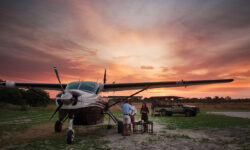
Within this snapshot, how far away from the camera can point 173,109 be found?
2064 cm

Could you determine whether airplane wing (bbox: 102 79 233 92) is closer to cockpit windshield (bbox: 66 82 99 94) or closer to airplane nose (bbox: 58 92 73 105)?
cockpit windshield (bbox: 66 82 99 94)

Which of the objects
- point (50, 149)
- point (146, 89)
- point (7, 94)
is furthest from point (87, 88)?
point (7, 94)

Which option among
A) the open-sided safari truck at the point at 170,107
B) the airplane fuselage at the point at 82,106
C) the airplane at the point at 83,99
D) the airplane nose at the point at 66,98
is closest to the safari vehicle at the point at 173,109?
the open-sided safari truck at the point at 170,107

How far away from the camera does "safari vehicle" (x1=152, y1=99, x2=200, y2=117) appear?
19.8m

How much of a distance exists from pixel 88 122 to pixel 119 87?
3.78 m

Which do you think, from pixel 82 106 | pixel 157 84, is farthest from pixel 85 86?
pixel 157 84

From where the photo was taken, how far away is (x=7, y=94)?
4525cm

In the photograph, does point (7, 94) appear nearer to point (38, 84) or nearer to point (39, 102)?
point (39, 102)

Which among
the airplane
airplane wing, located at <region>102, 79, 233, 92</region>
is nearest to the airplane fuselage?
the airplane

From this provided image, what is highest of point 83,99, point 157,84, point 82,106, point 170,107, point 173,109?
point 157,84

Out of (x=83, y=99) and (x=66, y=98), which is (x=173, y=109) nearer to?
(x=83, y=99)

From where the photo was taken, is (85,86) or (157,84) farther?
(157,84)

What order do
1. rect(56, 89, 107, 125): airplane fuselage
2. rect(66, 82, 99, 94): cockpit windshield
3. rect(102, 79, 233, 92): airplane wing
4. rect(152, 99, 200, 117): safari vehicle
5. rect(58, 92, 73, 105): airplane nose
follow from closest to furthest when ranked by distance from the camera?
rect(58, 92, 73, 105): airplane nose → rect(56, 89, 107, 125): airplane fuselage → rect(66, 82, 99, 94): cockpit windshield → rect(102, 79, 233, 92): airplane wing → rect(152, 99, 200, 117): safari vehicle

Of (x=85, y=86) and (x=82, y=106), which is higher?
(x=85, y=86)
